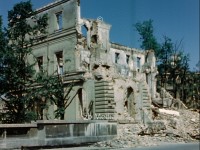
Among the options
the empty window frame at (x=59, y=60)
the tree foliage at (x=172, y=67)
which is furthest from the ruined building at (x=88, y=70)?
the tree foliage at (x=172, y=67)

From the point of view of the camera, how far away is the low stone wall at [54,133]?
13.4 m

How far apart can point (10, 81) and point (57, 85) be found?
4790 mm

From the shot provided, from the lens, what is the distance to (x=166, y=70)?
1982 inches

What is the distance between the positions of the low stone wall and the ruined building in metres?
8.94

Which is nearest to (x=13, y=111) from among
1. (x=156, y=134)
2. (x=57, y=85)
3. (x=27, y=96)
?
(x=27, y=96)

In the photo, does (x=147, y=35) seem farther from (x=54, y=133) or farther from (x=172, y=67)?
(x=54, y=133)

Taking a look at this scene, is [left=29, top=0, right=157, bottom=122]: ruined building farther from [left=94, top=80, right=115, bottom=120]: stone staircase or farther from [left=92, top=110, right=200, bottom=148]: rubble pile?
[left=92, top=110, right=200, bottom=148]: rubble pile

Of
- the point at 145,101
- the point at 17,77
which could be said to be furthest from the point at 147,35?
the point at 17,77

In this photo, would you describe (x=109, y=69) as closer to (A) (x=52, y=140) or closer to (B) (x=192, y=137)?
(B) (x=192, y=137)

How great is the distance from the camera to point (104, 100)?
2748 cm

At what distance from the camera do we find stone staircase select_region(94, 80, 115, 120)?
2728cm

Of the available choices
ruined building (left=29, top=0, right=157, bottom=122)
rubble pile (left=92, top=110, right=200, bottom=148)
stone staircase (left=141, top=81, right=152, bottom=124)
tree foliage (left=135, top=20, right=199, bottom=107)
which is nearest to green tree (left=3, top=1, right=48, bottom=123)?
rubble pile (left=92, top=110, right=200, bottom=148)

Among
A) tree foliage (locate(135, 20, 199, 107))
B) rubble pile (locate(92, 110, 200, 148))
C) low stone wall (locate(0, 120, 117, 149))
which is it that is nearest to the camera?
low stone wall (locate(0, 120, 117, 149))

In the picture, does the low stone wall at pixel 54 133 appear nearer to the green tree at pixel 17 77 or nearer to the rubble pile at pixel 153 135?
the rubble pile at pixel 153 135
